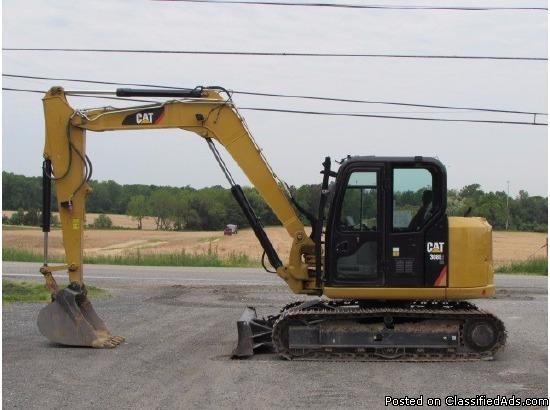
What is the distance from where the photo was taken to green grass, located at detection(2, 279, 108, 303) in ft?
58.2

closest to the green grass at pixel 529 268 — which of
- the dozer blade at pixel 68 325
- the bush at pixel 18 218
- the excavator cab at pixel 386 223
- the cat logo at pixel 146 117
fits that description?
the excavator cab at pixel 386 223

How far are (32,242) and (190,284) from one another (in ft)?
87.9

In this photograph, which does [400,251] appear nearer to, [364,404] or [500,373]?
[500,373]

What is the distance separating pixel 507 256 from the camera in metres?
37.3

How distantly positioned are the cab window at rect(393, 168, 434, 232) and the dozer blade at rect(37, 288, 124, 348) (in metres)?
4.51

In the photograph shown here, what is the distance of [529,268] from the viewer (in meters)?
29.5

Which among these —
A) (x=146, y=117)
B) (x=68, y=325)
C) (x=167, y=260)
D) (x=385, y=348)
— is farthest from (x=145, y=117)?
(x=167, y=260)

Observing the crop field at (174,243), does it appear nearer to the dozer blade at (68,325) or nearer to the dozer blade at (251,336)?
the dozer blade at (251,336)

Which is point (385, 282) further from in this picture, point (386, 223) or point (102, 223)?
point (102, 223)

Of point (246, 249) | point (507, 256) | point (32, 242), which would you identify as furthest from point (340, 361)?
point (32, 242)

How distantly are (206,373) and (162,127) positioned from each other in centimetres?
396

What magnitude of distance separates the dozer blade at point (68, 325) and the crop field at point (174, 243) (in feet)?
80.7

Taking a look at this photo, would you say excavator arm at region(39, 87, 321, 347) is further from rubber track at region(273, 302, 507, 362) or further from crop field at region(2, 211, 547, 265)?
crop field at region(2, 211, 547, 265)

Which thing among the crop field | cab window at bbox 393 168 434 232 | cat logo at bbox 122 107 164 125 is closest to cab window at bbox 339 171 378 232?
cab window at bbox 393 168 434 232
